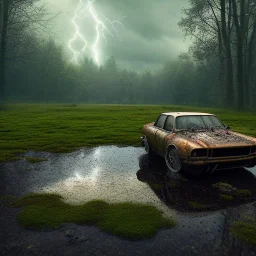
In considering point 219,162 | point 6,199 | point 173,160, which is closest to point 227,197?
point 219,162

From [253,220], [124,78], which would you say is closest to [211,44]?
[253,220]

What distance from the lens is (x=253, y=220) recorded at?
13.5 feet

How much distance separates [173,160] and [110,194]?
2060 mm

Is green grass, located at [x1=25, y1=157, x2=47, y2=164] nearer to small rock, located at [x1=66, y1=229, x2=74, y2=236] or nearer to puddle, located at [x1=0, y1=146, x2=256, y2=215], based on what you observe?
puddle, located at [x1=0, y1=146, x2=256, y2=215]

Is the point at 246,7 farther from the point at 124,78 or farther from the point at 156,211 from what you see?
the point at 124,78

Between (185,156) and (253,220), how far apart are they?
6.86ft

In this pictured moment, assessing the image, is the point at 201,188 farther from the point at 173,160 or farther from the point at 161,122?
the point at 161,122

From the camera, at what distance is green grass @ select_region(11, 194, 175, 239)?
385cm

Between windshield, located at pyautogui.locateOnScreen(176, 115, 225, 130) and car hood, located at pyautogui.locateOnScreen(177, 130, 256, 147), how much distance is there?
36 cm

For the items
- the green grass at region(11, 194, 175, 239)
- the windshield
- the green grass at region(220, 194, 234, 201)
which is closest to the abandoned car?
the windshield

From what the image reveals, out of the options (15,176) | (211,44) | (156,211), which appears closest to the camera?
(156,211)

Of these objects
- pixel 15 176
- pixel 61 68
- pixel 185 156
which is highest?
pixel 61 68

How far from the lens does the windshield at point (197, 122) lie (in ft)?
23.8

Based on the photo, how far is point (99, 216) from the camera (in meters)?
4.25
